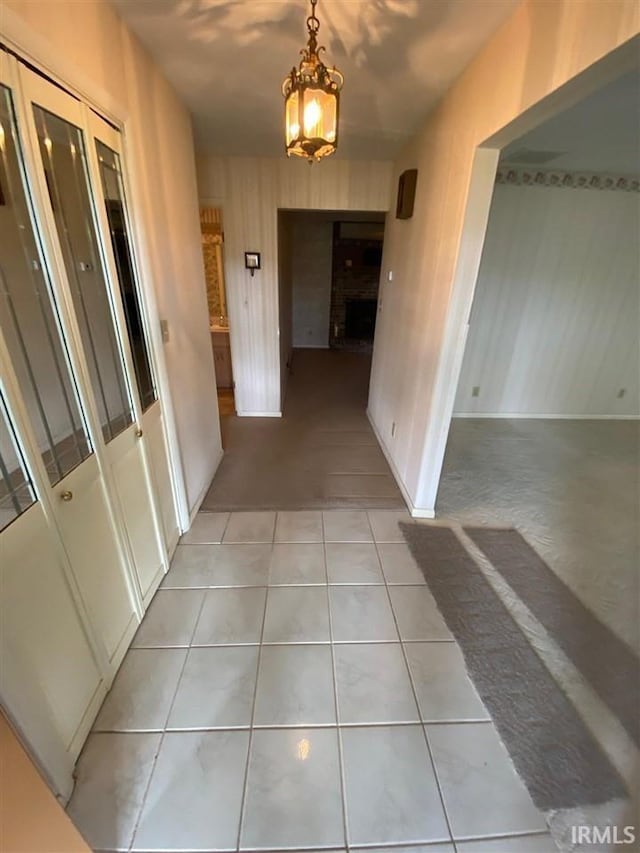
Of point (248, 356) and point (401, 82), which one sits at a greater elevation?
point (401, 82)

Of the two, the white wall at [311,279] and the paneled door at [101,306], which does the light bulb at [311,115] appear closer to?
the paneled door at [101,306]

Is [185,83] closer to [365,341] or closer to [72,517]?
[72,517]

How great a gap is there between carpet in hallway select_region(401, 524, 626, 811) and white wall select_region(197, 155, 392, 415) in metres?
2.80

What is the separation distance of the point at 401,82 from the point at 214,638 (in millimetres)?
2870

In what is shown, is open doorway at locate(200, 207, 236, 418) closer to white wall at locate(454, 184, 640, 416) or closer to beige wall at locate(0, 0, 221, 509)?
beige wall at locate(0, 0, 221, 509)

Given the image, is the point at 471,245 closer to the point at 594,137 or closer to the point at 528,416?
the point at 594,137

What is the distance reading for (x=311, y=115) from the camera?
107 centimetres

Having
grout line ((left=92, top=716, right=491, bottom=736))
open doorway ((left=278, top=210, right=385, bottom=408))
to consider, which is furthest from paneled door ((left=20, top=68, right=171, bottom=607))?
open doorway ((left=278, top=210, right=385, bottom=408))

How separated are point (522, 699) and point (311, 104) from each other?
2.18 meters

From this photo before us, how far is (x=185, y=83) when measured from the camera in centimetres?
190

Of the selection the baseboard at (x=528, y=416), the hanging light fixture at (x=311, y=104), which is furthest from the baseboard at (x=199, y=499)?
the baseboard at (x=528, y=416)

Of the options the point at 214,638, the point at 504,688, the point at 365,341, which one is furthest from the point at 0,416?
the point at 365,341

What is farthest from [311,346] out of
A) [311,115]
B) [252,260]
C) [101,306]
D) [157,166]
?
[311,115]

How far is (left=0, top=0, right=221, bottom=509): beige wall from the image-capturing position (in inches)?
43.1
